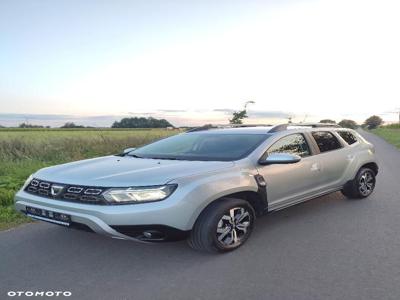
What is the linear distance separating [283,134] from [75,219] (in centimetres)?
291

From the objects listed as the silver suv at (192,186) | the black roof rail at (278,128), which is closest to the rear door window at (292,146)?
the silver suv at (192,186)

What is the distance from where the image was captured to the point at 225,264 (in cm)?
407

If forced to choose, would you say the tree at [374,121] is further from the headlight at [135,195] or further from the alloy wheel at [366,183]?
the headlight at [135,195]

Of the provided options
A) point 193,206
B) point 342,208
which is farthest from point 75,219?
point 342,208

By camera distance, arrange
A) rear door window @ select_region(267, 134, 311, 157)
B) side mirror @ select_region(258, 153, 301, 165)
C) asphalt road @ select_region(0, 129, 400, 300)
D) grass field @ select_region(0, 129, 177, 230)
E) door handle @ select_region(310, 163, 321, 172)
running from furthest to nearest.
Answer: grass field @ select_region(0, 129, 177, 230)
door handle @ select_region(310, 163, 321, 172)
rear door window @ select_region(267, 134, 311, 157)
side mirror @ select_region(258, 153, 301, 165)
asphalt road @ select_region(0, 129, 400, 300)

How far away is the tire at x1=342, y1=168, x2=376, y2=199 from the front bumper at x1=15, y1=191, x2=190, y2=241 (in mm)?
3688

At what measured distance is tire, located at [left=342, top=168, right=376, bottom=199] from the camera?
6.73 meters

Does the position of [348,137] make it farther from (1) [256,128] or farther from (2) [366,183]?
(1) [256,128]

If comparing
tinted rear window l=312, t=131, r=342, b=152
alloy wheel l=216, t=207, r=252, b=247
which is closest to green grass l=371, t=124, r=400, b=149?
tinted rear window l=312, t=131, r=342, b=152

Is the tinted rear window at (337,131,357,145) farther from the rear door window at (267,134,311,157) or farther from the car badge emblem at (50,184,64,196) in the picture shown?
the car badge emblem at (50,184,64,196)

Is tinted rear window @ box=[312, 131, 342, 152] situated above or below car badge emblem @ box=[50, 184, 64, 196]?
above

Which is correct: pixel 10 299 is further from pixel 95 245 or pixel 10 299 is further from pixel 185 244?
pixel 185 244

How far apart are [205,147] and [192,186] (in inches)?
54.0

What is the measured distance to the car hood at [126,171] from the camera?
409cm
